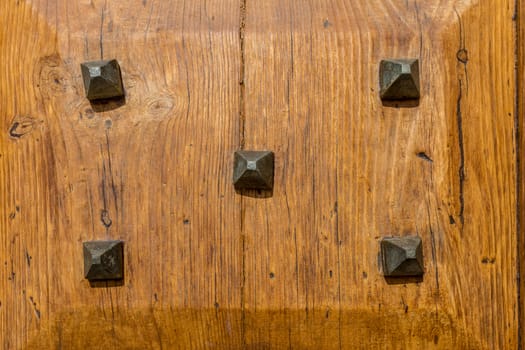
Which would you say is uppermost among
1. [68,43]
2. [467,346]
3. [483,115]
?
[68,43]

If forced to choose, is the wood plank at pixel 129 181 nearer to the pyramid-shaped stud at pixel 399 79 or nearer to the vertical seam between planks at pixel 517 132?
the pyramid-shaped stud at pixel 399 79

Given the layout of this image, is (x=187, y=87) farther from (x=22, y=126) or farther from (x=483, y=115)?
(x=483, y=115)

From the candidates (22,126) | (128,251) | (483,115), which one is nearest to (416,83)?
(483,115)

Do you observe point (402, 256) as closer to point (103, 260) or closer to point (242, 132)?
point (242, 132)

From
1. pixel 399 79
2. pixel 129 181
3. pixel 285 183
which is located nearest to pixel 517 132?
pixel 399 79

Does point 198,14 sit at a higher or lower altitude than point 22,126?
higher

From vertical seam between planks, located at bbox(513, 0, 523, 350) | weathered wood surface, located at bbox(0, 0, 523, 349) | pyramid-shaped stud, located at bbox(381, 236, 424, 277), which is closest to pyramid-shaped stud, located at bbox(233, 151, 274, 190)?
weathered wood surface, located at bbox(0, 0, 523, 349)
